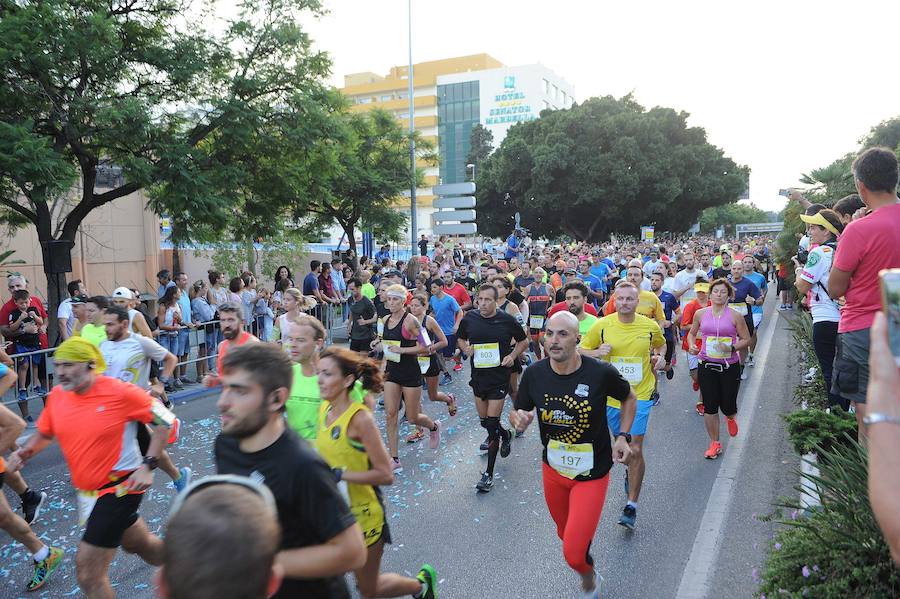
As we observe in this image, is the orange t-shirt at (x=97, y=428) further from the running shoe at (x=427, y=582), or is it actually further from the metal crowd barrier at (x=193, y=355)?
the metal crowd barrier at (x=193, y=355)

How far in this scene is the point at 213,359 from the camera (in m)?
12.2

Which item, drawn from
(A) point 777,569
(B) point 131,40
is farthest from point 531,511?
(B) point 131,40

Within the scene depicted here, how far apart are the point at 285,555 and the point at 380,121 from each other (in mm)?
24729

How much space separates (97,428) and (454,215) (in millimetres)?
19251

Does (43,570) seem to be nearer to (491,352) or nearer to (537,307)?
(491,352)

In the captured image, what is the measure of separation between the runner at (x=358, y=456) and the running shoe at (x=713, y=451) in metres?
4.24

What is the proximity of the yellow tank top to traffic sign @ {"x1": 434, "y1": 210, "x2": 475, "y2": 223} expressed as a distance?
19206mm

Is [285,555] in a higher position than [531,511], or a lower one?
higher

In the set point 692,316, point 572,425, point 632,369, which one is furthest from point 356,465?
point 692,316

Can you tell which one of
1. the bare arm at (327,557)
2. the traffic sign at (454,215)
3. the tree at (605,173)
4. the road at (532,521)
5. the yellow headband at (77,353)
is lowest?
the road at (532,521)

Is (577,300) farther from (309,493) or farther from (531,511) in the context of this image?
(309,493)

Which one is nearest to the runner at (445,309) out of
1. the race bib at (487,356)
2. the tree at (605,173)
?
the race bib at (487,356)

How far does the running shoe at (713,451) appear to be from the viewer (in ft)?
23.9

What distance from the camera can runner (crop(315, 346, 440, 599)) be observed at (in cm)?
361
